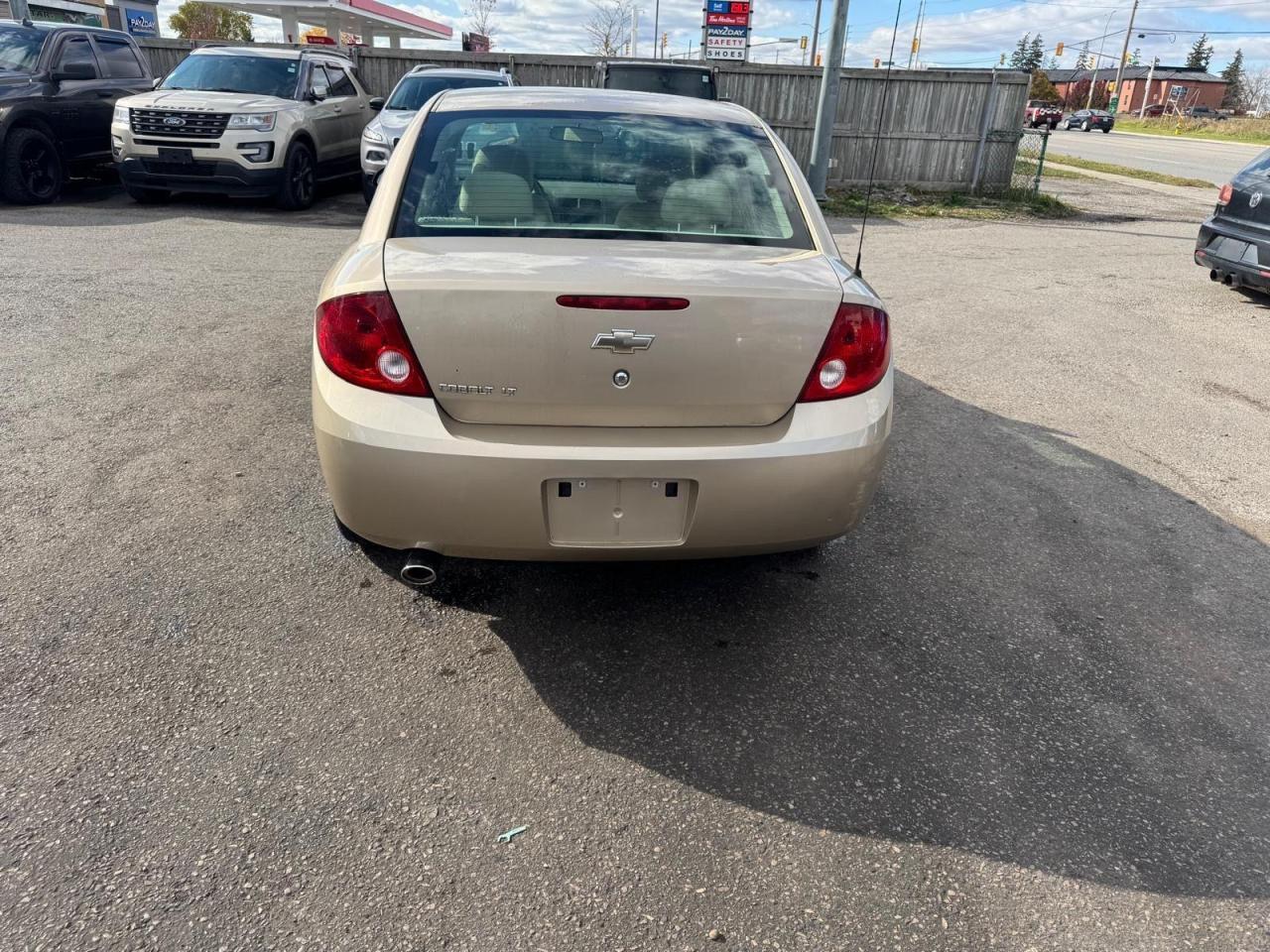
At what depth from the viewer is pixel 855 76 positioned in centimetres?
1612

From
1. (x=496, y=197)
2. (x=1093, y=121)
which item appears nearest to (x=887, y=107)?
(x=496, y=197)

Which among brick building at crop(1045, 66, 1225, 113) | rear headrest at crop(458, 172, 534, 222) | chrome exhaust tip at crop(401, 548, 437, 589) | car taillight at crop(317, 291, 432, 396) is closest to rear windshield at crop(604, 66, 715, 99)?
rear headrest at crop(458, 172, 534, 222)

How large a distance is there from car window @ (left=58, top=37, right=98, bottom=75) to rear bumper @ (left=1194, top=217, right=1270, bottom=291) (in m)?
13.3

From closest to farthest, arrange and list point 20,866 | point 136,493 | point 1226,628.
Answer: point 20,866, point 1226,628, point 136,493

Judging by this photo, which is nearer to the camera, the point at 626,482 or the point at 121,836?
the point at 121,836

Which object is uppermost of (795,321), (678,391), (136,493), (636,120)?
(636,120)

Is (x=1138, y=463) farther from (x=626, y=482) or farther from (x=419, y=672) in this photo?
(x=419, y=672)

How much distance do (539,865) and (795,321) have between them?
5.31ft

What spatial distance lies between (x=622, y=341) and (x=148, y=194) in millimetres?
11772

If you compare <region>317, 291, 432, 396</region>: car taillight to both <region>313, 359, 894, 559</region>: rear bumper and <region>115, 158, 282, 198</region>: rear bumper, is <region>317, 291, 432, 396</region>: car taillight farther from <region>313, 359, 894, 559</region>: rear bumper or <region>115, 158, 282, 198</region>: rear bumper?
<region>115, 158, 282, 198</region>: rear bumper

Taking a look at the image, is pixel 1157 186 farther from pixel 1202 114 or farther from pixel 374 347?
pixel 1202 114

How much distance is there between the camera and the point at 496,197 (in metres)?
3.09

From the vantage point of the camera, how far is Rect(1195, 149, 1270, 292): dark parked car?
7988mm

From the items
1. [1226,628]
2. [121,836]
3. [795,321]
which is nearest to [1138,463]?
[1226,628]
